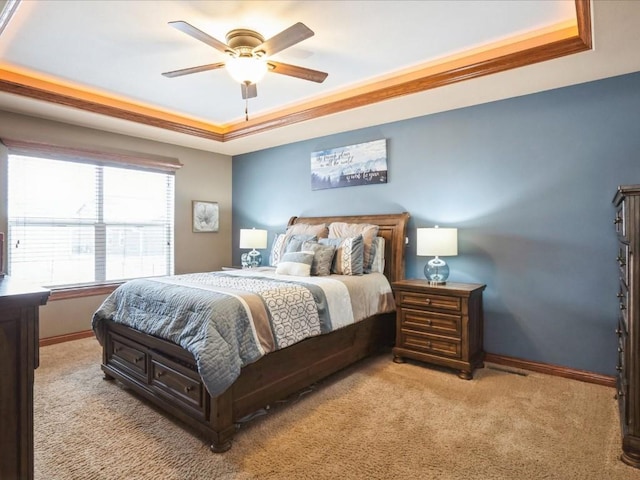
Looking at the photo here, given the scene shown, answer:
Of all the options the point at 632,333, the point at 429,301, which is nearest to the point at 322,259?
the point at 429,301

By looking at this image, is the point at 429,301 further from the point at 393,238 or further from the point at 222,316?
the point at 222,316

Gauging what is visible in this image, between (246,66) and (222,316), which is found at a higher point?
(246,66)

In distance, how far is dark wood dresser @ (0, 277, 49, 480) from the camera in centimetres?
116

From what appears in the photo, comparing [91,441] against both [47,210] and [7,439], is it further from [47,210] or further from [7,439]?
Answer: [47,210]

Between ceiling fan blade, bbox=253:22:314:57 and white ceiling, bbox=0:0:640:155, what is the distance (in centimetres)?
22

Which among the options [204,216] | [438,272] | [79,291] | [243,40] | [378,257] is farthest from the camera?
[204,216]

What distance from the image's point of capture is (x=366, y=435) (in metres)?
2.11

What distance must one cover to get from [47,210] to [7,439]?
355 centimetres

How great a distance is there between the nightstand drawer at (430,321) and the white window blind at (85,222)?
3419 mm

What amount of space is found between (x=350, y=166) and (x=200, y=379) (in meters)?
3.02

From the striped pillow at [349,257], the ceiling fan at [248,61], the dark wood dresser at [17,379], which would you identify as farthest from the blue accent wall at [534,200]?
the dark wood dresser at [17,379]

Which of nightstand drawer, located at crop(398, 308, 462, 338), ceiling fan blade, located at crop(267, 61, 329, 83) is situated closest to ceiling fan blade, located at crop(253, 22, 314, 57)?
ceiling fan blade, located at crop(267, 61, 329, 83)

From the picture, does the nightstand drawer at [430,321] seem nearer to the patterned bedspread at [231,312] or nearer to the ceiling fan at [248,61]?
the patterned bedspread at [231,312]

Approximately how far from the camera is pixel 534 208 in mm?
3115
